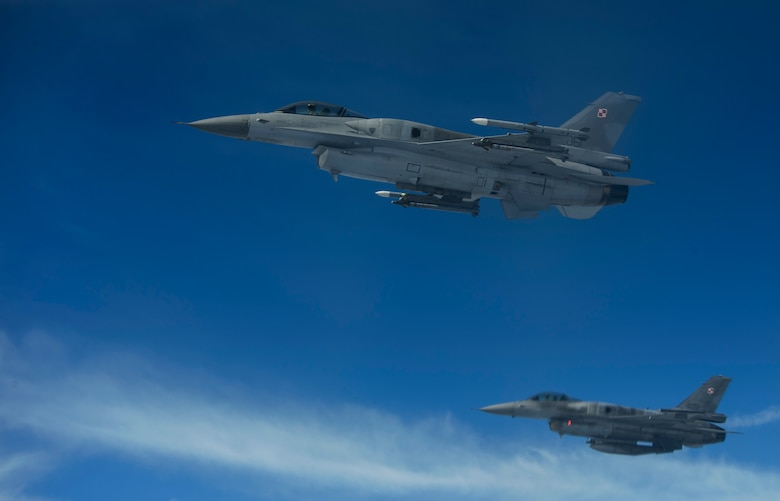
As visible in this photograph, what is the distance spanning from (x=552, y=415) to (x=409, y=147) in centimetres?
3342

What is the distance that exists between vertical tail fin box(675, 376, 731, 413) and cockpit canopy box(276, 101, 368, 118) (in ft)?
165

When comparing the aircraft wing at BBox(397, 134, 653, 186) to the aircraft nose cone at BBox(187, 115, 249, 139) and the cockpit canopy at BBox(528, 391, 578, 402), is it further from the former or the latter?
the cockpit canopy at BBox(528, 391, 578, 402)

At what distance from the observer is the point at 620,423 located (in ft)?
192

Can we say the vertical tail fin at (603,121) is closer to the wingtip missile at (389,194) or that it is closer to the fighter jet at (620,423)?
the wingtip missile at (389,194)

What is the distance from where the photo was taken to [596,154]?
1635 inches

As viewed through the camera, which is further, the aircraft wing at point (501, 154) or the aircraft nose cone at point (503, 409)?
the aircraft nose cone at point (503, 409)

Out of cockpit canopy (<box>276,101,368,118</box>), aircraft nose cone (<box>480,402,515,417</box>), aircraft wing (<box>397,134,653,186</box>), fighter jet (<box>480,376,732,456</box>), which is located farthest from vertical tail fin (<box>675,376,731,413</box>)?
cockpit canopy (<box>276,101,368,118</box>)

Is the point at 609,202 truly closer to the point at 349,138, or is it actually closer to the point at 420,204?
the point at 420,204

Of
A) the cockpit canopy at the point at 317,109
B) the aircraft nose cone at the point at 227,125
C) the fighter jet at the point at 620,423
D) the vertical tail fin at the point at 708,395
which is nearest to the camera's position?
the aircraft nose cone at the point at 227,125

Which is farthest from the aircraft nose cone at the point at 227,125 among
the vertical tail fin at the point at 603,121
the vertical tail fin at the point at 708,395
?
the vertical tail fin at the point at 708,395

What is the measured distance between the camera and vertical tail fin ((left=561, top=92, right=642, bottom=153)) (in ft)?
149

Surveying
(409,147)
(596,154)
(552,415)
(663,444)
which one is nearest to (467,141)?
(409,147)

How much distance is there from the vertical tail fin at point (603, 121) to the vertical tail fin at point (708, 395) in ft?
118

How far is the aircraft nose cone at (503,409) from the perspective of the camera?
60.2m
